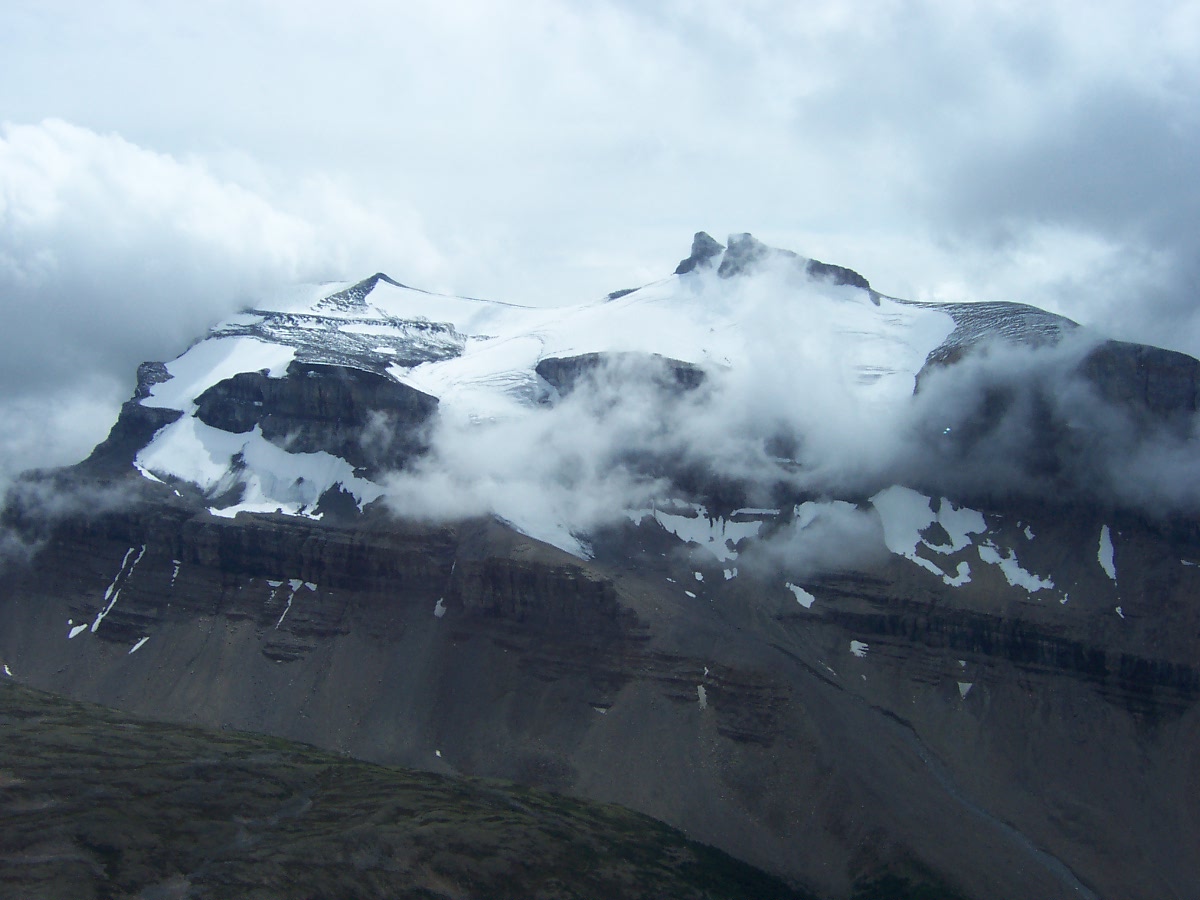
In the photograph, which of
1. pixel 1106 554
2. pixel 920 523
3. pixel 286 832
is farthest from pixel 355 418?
pixel 1106 554

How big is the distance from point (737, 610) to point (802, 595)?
1158 cm

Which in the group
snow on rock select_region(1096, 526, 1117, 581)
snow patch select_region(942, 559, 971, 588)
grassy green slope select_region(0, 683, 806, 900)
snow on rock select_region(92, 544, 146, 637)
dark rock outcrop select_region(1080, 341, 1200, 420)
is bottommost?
grassy green slope select_region(0, 683, 806, 900)

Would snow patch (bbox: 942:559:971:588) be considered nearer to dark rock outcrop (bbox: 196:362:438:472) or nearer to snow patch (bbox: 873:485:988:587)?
snow patch (bbox: 873:485:988:587)

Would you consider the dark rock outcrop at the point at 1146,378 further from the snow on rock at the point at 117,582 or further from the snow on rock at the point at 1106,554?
the snow on rock at the point at 117,582

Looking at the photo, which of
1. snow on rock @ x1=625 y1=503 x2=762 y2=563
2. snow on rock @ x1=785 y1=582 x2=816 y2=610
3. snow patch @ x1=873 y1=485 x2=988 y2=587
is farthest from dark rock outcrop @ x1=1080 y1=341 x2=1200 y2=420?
snow on rock @ x1=625 y1=503 x2=762 y2=563

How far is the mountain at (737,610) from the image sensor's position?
13450 centimetres

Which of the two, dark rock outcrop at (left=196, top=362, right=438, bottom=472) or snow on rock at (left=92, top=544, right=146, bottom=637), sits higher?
dark rock outcrop at (left=196, top=362, right=438, bottom=472)

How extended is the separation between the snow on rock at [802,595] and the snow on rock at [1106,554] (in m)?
46.8

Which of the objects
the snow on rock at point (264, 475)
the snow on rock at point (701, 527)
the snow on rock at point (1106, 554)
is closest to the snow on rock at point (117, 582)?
the snow on rock at point (264, 475)

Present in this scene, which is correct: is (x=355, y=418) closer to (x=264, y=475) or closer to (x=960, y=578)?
(x=264, y=475)

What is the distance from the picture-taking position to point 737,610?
16650cm

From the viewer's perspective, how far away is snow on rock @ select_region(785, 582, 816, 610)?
168m

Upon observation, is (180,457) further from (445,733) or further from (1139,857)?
(1139,857)

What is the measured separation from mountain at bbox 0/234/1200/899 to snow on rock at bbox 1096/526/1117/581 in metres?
0.89
